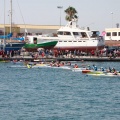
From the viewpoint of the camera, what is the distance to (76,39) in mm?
112125

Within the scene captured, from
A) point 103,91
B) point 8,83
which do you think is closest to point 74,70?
point 8,83

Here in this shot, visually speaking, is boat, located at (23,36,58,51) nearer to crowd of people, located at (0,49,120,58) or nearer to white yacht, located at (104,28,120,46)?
crowd of people, located at (0,49,120,58)

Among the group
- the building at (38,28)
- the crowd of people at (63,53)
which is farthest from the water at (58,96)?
the building at (38,28)

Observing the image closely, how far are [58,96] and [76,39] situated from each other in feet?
172

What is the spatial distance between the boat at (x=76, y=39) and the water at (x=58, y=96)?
26.2m

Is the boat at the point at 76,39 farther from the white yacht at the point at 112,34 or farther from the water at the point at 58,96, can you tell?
the water at the point at 58,96

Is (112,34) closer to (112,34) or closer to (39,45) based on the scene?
(112,34)

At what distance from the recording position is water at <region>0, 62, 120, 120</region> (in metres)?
50.8

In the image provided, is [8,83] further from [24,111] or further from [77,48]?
[77,48]

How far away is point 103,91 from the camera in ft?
212

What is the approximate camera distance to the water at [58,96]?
50.8m

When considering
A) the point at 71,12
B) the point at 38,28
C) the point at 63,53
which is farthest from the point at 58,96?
the point at 38,28

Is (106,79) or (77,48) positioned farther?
(77,48)

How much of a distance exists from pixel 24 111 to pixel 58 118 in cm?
373
